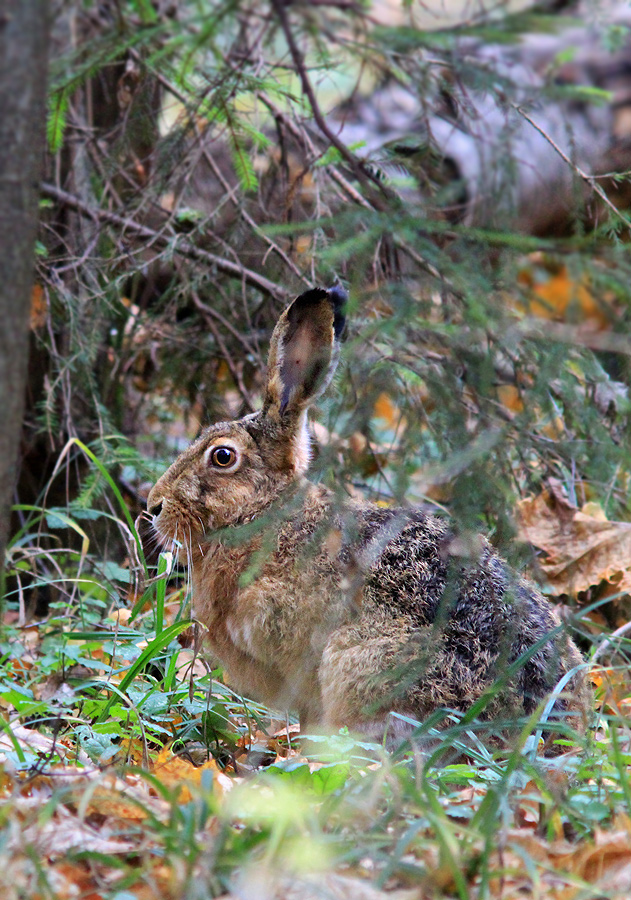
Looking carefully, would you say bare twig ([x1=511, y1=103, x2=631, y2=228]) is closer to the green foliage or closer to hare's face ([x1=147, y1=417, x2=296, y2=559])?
the green foliage

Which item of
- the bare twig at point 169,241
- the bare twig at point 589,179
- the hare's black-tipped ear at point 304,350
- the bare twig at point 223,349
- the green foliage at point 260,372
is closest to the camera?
the green foliage at point 260,372

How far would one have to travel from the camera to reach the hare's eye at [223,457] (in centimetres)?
457

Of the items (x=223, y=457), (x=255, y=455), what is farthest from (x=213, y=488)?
(x=255, y=455)

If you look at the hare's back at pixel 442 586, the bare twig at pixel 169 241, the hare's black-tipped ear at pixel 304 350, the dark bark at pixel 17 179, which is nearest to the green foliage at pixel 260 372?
the bare twig at pixel 169 241

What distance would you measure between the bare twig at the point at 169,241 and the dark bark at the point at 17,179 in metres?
3.05

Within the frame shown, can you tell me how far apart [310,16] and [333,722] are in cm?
269

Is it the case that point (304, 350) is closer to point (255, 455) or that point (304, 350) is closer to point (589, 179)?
point (255, 455)

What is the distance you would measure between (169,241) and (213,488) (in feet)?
5.53

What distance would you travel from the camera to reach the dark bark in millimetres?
2244

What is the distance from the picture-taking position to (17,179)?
2338mm

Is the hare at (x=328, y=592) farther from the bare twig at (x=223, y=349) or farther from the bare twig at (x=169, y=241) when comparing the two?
the bare twig at (x=169, y=241)

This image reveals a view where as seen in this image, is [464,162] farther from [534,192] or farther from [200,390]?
[200,390]

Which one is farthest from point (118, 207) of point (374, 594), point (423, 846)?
point (423, 846)

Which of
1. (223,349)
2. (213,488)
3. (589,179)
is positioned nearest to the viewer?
(589,179)
